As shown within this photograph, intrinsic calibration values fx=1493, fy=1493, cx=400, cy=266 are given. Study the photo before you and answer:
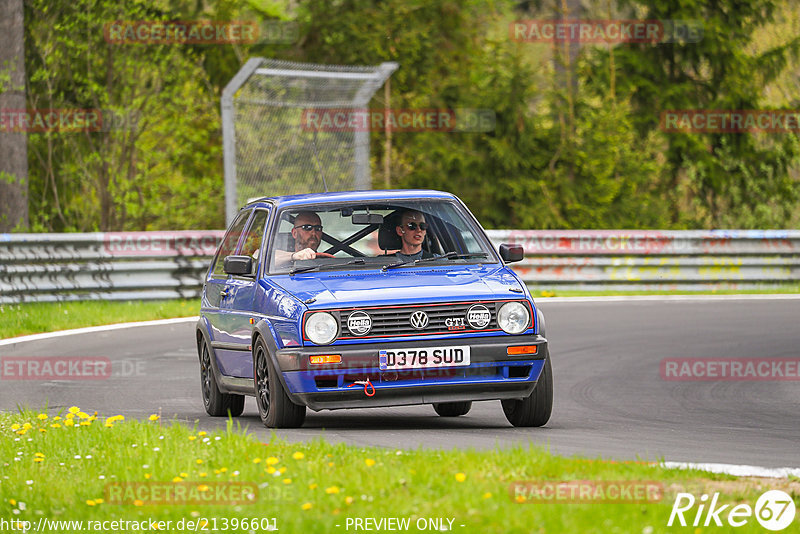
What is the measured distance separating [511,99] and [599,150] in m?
1.97

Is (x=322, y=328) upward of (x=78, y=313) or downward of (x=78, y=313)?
upward

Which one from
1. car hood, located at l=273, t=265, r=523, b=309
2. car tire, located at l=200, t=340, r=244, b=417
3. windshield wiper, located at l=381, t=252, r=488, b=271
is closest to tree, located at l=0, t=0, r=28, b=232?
car tire, located at l=200, t=340, r=244, b=417

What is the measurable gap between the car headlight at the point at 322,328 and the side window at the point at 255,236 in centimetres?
151

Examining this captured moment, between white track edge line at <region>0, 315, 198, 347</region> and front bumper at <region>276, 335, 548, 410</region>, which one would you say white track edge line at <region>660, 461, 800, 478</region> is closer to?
front bumper at <region>276, 335, 548, 410</region>

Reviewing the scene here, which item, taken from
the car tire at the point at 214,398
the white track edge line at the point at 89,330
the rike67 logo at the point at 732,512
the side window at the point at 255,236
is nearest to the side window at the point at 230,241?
the side window at the point at 255,236

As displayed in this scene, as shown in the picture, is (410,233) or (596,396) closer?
(410,233)

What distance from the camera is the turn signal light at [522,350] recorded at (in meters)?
9.16

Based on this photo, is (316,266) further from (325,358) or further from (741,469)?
(741,469)

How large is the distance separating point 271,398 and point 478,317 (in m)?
1.41

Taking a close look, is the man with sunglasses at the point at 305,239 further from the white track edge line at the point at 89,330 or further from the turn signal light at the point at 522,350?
the white track edge line at the point at 89,330

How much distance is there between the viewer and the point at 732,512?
6.03 m

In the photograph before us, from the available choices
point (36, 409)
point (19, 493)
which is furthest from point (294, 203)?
point (19, 493)

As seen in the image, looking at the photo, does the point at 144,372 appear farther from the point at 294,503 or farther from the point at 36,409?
the point at 294,503

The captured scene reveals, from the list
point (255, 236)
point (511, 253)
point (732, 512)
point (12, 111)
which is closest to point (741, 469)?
point (732, 512)
